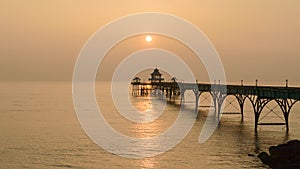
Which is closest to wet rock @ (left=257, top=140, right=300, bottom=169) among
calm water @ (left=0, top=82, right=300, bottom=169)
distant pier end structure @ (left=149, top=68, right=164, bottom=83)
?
calm water @ (left=0, top=82, right=300, bottom=169)

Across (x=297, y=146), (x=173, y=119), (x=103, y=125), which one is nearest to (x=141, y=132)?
(x=103, y=125)

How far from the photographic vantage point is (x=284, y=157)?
31938 millimetres

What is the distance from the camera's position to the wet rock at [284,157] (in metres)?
30.3

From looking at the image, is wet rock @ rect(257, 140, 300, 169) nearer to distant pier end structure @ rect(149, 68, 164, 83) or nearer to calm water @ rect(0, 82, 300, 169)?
calm water @ rect(0, 82, 300, 169)

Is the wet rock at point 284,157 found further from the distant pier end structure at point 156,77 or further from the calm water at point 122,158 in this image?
the distant pier end structure at point 156,77

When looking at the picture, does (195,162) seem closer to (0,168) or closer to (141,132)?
(0,168)

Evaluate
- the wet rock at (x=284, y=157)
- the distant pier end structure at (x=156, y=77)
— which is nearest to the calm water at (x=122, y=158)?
the wet rock at (x=284, y=157)

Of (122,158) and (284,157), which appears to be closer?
(284,157)

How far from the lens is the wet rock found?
30331 mm

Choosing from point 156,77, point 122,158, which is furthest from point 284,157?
point 156,77

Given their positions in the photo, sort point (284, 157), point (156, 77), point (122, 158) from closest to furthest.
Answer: point (284, 157)
point (122, 158)
point (156, 77)

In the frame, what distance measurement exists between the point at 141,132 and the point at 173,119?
16072 mm

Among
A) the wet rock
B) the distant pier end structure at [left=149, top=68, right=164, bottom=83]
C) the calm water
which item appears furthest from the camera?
the distant pier end structure at [left=149, top=68, right=164, bottom=83]

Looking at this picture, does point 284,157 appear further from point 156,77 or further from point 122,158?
point 156,77
